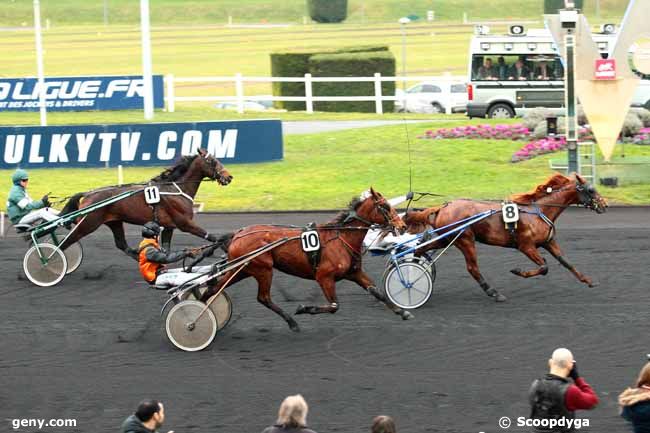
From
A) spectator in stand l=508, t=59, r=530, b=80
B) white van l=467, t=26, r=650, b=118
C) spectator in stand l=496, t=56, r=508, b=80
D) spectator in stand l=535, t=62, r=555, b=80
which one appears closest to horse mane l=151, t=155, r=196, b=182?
white van l=467, t=26, r=650, b=118

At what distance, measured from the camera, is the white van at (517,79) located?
28891 millimetres

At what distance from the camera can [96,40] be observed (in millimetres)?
57250

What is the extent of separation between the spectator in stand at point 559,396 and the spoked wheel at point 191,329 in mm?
4461

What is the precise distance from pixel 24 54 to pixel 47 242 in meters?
40.2

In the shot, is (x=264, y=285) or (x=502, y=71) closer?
(x=264, y=285)

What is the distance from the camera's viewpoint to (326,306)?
1077 cm

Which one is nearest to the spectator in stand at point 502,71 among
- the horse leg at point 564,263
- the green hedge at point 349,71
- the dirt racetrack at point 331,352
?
the green hedge at point 349,71

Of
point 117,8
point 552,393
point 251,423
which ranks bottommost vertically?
point 251,423

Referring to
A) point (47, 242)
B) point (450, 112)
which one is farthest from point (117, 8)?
point (47, 242)

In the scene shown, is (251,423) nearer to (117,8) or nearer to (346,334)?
(346,334)

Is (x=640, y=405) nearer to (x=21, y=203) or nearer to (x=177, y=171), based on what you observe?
(x=177, y=171)

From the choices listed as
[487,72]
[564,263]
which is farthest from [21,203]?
[487,72]

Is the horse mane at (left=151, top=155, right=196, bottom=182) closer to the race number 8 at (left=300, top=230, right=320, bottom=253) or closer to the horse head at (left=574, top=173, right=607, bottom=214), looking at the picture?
the race number 8 at (left=300, top=230, right=320, bottom=253)

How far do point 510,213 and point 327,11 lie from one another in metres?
51.2
